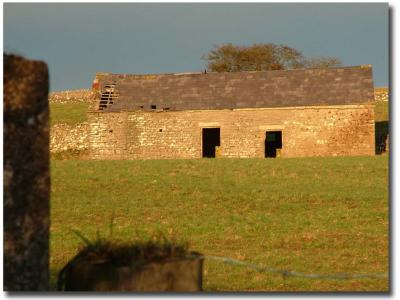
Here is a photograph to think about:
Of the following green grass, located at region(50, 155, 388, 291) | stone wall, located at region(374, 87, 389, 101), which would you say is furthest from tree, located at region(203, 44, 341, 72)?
green grass, located at region(50, 155, 388, 291)

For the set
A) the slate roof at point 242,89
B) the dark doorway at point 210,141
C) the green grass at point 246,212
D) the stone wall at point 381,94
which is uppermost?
the stone wall at point 381,94

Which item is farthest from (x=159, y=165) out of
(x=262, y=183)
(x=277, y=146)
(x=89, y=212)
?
(x=277, y=146)

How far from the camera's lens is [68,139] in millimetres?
44594

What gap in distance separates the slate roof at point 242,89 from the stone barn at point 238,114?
0.05m

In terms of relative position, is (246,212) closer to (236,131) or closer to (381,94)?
(236,131)

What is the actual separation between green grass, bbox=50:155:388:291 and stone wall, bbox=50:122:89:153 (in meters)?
17.8

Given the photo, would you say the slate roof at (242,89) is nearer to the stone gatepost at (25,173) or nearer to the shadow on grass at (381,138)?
the shadow on grass at (381,138)

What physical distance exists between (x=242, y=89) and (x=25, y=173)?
116 feet

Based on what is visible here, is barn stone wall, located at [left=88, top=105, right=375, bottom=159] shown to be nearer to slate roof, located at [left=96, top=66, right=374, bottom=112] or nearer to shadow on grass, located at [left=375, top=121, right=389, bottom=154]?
slate roof, located at [left=96, top=66, right=374, bottom=112]

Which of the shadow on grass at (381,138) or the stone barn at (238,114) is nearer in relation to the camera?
the stone barn at (238,114)

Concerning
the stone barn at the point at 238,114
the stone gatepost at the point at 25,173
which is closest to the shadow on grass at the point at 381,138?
the stone barn at the point at 238,114

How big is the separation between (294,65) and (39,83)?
70049 millimetres

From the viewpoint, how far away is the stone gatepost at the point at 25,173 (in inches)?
172

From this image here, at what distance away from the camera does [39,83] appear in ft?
14.6
